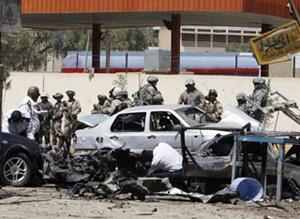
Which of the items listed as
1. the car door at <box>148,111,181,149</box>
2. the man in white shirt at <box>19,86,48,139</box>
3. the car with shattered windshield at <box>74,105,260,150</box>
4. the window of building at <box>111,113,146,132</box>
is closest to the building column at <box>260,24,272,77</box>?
the car with shattered windshield at <box>74,105,260,150</box>

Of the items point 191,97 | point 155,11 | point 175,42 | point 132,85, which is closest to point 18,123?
point 191,97

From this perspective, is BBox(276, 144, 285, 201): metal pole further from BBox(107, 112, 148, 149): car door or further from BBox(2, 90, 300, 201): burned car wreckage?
BBox(107, 112, 148, 149): car door

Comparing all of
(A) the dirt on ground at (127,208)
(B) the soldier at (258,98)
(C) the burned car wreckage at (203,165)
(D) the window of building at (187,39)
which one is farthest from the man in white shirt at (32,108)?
(D) the window of building at (187,39)

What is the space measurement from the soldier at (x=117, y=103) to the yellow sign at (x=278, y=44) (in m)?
4.81

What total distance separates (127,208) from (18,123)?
4723mm

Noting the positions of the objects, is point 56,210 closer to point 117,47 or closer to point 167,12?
point 167,12

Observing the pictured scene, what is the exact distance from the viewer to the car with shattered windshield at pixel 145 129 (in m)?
15.4

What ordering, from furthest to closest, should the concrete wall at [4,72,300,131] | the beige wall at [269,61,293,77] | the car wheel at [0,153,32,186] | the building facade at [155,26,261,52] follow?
the building facade at [155,26,261,52] → the beige wall at [269,61,293,77] → the concrete wall at [4,72,300,131] → the car wheel at [0,153,32,186]

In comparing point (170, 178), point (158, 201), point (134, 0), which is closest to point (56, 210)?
point (158, 201)

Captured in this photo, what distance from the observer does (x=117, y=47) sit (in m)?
71.4

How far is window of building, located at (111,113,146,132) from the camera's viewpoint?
52.9ft

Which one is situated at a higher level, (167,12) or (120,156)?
(167,12)

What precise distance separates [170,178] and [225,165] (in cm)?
94

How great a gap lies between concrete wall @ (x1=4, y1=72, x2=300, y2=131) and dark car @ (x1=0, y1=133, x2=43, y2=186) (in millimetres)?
12593
